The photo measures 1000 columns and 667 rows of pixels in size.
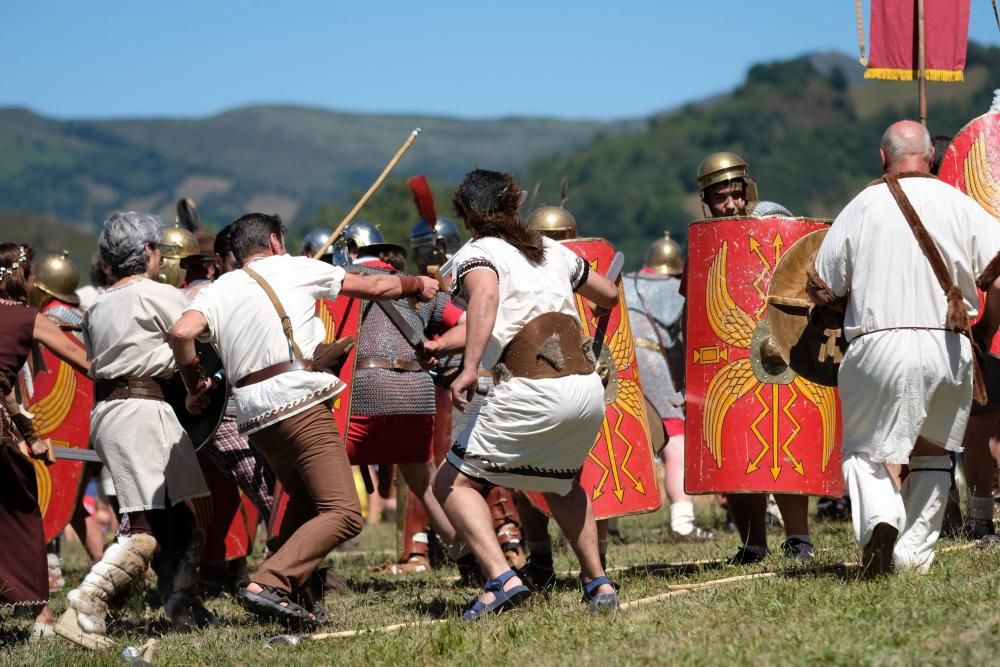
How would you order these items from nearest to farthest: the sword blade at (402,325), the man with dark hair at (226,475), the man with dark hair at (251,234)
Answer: the man with dark hair at (251,234), the sword blade at (402,325), the man with dark hair at (226,475)

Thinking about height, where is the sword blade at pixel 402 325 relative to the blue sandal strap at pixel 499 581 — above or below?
above

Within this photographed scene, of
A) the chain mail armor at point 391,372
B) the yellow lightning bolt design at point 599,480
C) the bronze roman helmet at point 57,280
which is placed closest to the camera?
the yellow lightning bolt design at point 599,480

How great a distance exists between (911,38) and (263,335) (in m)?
3.99

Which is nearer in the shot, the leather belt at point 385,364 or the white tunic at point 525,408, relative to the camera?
the white tunic at point 525,408

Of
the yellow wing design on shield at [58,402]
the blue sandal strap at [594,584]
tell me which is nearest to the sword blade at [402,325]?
the blue sandal strap at [594,584]

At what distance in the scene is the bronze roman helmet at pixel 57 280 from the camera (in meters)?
9.28

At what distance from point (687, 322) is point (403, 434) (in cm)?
151

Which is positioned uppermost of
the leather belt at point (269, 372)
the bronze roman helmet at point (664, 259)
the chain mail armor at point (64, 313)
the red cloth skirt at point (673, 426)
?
the bronze roman helmet at point (664, 259)

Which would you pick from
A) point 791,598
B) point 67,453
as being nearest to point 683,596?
point 791,598

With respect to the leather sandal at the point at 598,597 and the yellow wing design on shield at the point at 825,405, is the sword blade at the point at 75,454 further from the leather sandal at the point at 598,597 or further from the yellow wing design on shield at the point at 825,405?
the yellow wing design on shield at the point at 825,405

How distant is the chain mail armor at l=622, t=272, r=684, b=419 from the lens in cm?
956

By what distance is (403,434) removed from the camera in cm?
733

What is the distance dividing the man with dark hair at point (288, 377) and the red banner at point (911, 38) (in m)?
3.48

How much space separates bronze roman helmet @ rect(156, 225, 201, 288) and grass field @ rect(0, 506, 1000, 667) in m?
2.22
